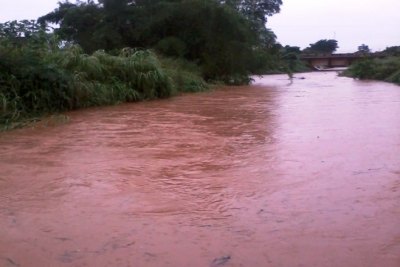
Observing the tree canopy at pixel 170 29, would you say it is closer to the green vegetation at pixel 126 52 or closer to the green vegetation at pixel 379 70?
the green vegetation at pixel 126 52

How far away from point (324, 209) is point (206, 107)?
10.7 meters

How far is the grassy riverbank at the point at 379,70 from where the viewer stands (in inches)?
1288

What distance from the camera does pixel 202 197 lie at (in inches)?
212

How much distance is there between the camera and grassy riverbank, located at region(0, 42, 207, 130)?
1224 cm

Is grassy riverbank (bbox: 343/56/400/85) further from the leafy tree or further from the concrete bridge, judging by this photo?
the leafy tree

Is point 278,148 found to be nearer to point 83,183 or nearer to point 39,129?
point 83,183

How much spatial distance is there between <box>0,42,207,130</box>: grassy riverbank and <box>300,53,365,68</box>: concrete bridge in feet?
138

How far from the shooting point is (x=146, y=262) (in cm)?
377

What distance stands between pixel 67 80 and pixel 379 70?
87.6 ft

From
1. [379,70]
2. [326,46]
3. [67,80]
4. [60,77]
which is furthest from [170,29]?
[326,46]

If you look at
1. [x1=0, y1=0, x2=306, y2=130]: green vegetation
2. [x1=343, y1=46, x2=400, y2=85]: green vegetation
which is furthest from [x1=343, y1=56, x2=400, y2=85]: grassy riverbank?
[x1=0, y1=0, x2=306, y2=130]: green vegetation

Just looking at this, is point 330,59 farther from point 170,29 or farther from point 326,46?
point 170,29

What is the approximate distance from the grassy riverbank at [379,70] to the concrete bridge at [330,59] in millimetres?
18574

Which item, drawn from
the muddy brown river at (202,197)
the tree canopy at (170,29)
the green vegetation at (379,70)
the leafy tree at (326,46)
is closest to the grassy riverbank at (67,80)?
the muddy brown river at (202,197)
